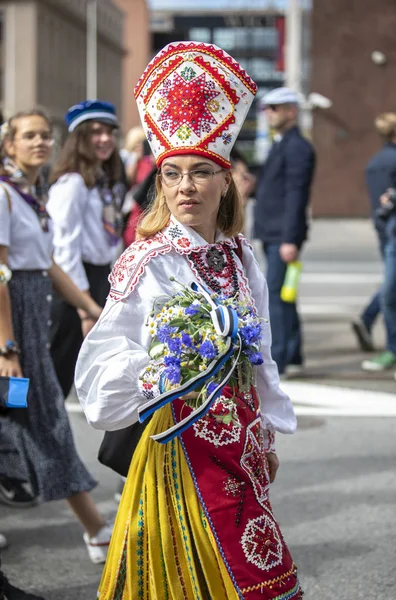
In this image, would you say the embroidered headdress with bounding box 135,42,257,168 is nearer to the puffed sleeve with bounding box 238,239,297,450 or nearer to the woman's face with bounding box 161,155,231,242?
the woman's face with bounding box 161,155,231,242

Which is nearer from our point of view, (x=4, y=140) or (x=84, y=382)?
(x=84, y=382)

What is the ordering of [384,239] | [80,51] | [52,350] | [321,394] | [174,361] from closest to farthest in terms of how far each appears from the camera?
[174,361], [52,350], [321,394], [384,239], [80,51]

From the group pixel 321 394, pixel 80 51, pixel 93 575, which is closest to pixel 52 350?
pixel 93 575

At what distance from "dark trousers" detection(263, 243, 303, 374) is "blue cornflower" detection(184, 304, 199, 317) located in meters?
5.82

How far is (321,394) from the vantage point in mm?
8352

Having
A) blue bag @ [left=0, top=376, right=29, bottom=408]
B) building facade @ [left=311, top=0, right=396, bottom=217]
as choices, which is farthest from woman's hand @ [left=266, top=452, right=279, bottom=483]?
building facade @ [left=311, top=0, right=396, bottom=217]

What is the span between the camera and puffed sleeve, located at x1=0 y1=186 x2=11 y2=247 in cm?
484

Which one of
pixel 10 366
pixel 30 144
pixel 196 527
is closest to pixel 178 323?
pixel 196 527

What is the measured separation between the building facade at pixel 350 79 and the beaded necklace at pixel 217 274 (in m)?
31.1

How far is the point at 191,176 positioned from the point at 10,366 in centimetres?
181

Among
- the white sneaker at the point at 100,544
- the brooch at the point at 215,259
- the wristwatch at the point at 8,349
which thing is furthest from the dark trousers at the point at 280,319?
the brooch at the point at 215,259

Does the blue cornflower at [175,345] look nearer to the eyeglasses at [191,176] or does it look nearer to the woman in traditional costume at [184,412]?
the woman in traditional costume at [184,412]

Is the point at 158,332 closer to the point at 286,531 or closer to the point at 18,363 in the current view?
the point at 18,363

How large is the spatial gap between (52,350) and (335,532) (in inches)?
74.9
